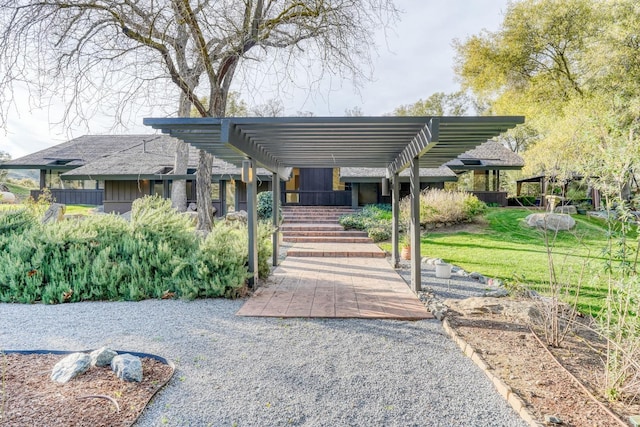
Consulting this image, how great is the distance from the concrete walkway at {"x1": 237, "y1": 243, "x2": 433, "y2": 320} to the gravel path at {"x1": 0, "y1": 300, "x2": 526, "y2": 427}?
249 mm

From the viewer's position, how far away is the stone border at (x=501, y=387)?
7.17 ft

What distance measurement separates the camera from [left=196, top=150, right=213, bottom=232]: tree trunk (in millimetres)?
8672

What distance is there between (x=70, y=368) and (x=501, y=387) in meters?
3.30

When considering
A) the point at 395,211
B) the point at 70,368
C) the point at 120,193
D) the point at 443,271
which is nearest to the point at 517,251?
the point at 443,271

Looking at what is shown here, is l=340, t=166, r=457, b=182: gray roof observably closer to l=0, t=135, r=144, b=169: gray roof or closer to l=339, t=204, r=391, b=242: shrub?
l=339, t=204, r=391, b=242: shrub

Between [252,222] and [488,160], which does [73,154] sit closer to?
[252,222]

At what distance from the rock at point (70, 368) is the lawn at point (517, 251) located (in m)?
5.18

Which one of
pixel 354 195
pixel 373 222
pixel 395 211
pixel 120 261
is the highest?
pixel 354 195

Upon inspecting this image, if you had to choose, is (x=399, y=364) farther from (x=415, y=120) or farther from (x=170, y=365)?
(x=415, y=120)

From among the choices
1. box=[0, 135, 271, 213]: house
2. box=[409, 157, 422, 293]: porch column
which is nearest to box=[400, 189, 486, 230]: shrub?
box=[409, 157, 422, 293]: porch column

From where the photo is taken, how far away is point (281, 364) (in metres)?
2.93

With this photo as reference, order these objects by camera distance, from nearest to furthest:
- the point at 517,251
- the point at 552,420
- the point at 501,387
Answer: the point at 552,420
the point at 501,387
the point at 517,251

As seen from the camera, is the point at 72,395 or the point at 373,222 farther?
the point at 373,222

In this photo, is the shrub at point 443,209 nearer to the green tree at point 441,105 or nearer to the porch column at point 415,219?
the porch column at point 415,219
